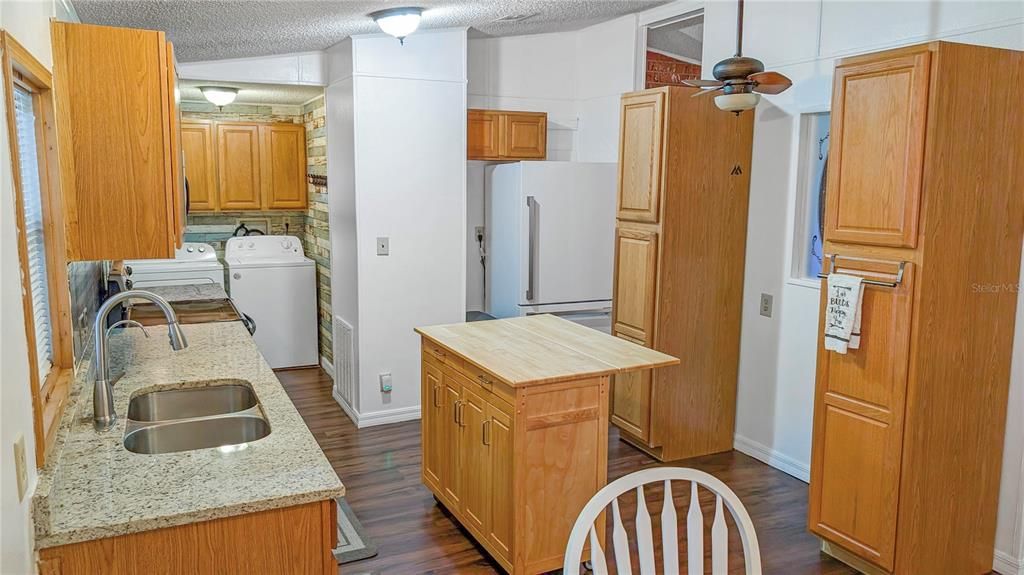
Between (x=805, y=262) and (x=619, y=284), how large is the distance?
1017mm

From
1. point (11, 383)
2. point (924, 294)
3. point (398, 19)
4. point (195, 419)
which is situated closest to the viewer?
point (11, 383)

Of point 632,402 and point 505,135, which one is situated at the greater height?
point 505,135

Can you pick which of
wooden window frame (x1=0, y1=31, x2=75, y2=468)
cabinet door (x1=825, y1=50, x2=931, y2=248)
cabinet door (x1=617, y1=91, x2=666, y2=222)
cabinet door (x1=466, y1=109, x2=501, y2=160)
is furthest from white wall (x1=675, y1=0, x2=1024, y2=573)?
wooden window frame (x1=0, y1=31, x2=75, y2=468)

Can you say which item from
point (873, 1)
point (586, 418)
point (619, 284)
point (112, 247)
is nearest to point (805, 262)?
point (619, 284)

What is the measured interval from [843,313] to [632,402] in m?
1.60

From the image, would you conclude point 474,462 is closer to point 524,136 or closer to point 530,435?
point 530,435

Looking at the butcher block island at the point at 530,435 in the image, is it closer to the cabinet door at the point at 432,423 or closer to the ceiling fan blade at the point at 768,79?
the cabinet door at the point at 432,423

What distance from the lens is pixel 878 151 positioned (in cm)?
274

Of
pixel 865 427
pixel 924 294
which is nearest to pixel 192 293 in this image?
pixel 865 427

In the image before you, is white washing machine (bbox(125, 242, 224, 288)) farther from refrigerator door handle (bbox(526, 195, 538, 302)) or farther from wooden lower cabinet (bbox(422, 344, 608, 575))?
wooden lower cabinet (bbox(422, 344, 608, 575))

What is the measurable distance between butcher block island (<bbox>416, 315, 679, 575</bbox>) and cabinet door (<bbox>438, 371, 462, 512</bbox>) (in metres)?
0.01

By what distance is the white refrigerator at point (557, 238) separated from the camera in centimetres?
494

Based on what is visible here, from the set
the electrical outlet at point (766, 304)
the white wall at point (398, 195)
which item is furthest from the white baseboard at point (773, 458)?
the white wall at point (398, 195)

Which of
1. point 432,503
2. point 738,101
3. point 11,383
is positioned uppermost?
point 738,101
